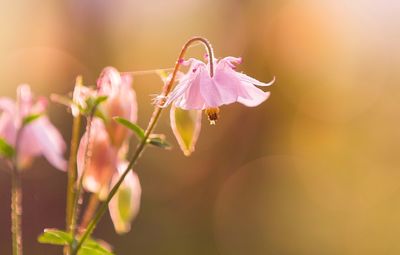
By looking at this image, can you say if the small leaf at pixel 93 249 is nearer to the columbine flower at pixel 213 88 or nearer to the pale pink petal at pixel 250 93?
the columbine flower at pixel 213 88

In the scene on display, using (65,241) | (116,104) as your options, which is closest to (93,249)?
(65,241)

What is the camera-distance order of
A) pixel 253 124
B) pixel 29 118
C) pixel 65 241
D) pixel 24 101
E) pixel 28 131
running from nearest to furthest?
pixel 65 241
pixel 29 118
pixel 24 101
pixel 28 131
pixel 253 124

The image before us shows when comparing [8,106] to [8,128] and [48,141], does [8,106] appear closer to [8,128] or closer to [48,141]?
[8,128]

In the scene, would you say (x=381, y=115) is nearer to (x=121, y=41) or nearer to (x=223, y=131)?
(x=223, y=131)

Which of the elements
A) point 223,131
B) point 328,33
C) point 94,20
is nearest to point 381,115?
point 328,33

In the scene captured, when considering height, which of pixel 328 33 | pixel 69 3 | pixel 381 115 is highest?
pixel 69 3

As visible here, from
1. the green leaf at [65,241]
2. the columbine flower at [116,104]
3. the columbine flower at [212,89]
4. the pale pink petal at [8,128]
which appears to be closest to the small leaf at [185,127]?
the columbine flower at [212,89]
